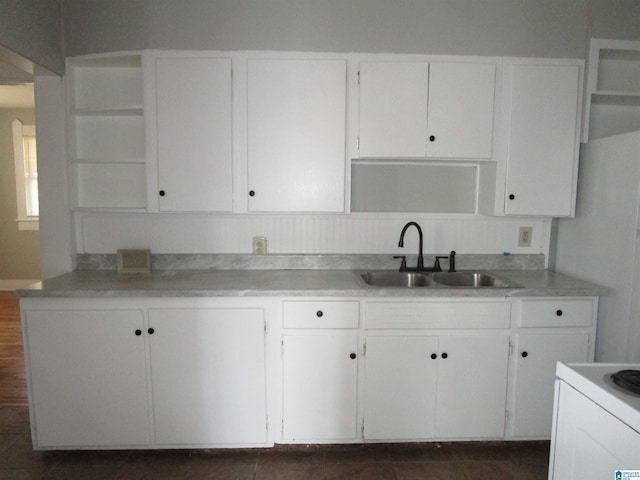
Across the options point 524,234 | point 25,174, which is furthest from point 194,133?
point 25,174

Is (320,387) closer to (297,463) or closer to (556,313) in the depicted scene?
(297,463)

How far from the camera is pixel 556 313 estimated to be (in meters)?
1.99

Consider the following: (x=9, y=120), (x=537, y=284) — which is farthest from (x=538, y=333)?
(x=9, y=120)

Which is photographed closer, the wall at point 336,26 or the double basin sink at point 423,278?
the wall at point 336,26

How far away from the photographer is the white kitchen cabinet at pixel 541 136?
2.12m

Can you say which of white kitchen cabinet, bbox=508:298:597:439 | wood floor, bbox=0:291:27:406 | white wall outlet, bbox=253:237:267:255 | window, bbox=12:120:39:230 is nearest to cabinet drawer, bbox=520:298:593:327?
white kitchen cabinet, bbox=508:298:597:439

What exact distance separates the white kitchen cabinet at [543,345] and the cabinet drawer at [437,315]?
0.38ft

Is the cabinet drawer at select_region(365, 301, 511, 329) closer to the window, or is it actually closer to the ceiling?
the ceiling

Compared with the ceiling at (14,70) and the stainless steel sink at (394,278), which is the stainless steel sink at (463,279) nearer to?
the stainless steel sink at (394,278)

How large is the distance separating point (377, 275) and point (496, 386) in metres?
0.88

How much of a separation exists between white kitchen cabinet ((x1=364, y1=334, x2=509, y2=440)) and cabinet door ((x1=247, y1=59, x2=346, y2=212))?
866 mm

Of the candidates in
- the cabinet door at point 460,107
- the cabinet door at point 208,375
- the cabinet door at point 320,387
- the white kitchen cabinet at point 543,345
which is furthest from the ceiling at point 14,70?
the white kitchen cabinet at point 543,345

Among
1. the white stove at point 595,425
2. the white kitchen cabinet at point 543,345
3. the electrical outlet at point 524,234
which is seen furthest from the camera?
the electrical outlet at point 524,234

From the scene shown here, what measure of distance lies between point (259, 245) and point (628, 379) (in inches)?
73.7
